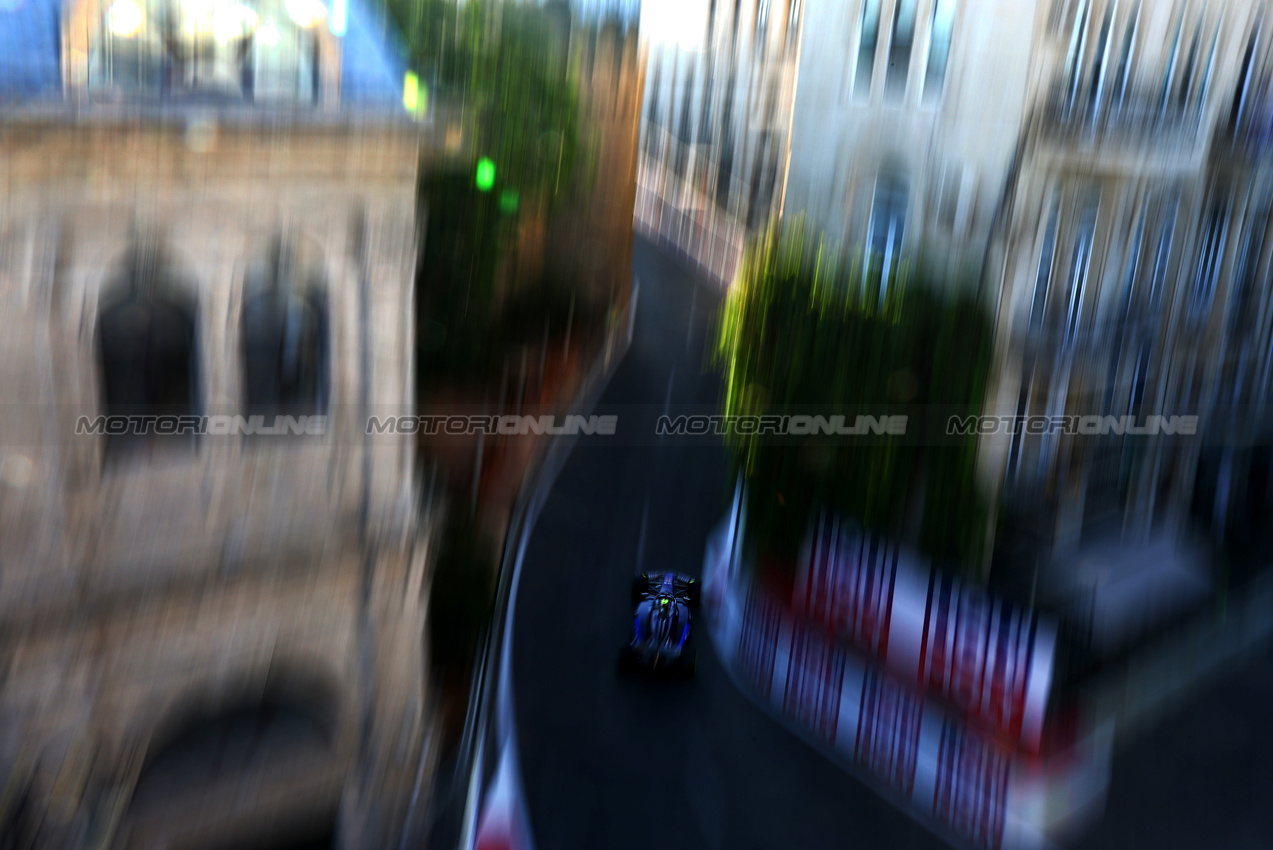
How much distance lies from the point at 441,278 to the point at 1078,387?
8.48m

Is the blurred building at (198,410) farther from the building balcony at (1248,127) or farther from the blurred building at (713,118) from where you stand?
the blurred building at (713,118)

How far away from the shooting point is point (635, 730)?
450 inches

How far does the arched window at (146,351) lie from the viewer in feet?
19.5

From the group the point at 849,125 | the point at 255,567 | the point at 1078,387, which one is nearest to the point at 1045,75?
the point at 849,125

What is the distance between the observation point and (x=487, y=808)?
861 centimetres

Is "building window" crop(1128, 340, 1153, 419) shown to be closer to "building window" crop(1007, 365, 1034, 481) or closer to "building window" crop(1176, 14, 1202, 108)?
"building window" crop(1007, 365, 1034, 481)

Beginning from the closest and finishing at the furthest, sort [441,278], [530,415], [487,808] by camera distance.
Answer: [487,808] < [441,278] < [530,415]

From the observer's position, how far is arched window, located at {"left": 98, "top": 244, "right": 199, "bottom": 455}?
19.5 feet

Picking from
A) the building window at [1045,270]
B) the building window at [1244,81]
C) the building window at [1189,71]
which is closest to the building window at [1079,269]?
the building window at [1045,270]

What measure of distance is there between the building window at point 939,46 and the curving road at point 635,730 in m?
8.11

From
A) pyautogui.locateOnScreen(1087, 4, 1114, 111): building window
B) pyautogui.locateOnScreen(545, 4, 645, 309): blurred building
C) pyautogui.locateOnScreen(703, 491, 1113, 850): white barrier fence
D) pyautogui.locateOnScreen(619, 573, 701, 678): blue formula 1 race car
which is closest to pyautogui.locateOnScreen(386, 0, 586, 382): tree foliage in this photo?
pyautogui.locateOnScreen(545, 4, 645, 309): blurred building

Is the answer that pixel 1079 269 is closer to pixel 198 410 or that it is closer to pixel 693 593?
pixel 693 593

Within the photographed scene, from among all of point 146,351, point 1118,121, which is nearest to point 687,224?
point 1118,121

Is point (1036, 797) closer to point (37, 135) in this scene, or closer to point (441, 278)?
point (441, 278)
